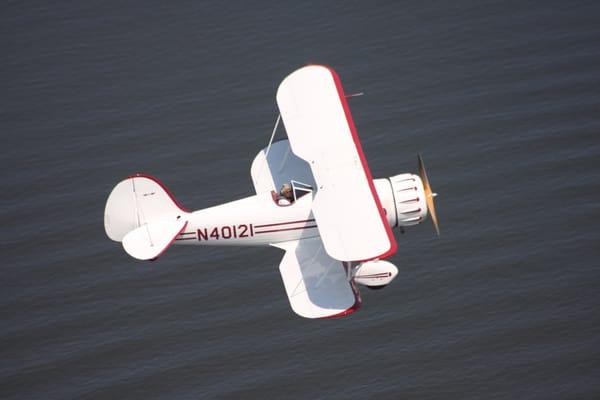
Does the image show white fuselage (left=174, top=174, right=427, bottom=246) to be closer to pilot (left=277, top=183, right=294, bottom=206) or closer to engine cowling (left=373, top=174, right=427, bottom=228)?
engine cowling (left=373, top=174, right=427, bottom=228)

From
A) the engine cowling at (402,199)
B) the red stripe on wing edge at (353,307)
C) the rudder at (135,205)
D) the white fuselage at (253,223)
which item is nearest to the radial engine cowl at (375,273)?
the red stripe on wing edge at (353,307)

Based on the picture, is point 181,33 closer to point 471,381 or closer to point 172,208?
point 172,208

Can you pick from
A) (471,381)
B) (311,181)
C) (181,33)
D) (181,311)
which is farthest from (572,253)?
(181,33)

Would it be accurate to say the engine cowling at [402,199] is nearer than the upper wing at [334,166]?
No

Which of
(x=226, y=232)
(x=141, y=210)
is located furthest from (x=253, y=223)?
(x=141, y=210)

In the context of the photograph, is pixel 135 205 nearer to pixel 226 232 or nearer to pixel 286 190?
pixel 226 232

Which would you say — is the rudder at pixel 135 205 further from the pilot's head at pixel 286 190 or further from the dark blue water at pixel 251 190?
the dark blue water at pixel 251 190
